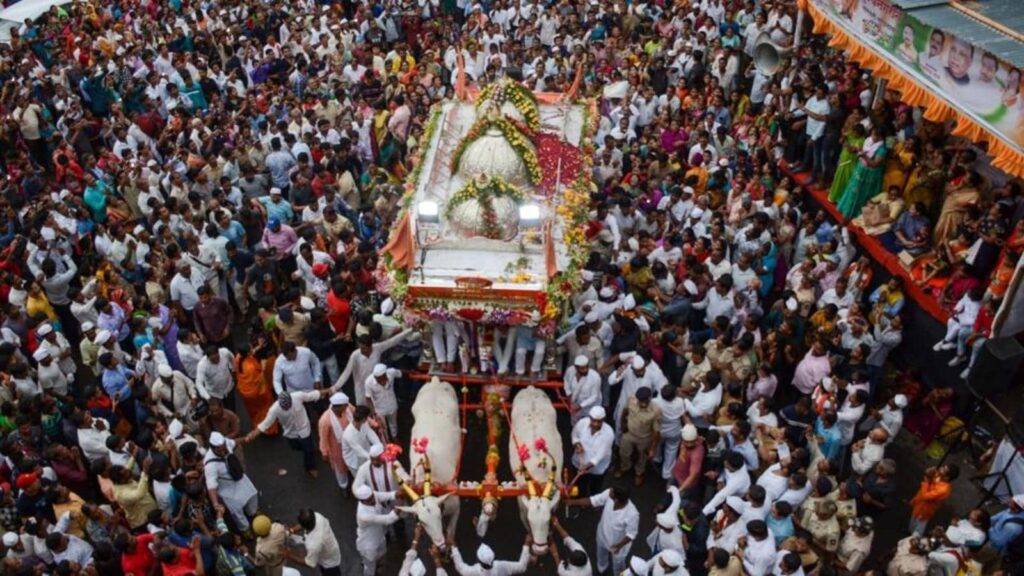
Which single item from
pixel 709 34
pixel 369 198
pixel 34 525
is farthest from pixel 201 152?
pixel 709 34

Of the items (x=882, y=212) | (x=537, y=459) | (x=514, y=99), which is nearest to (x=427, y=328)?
(x=537, y=459)

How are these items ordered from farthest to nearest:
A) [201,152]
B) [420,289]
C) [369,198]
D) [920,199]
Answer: [201,152] → [369,198] → [920,199] → [420,289]

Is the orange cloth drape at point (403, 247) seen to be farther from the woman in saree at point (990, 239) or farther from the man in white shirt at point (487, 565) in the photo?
the woman in saree at point (990, 239)

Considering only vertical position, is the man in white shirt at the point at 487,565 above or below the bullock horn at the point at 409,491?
below

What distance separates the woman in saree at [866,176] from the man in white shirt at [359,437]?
669 cm

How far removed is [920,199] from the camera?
33.3 feet

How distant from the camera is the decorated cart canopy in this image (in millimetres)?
7824

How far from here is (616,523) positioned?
6.96 m

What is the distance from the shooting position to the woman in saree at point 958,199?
9.50m

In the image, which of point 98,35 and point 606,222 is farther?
point 98,35

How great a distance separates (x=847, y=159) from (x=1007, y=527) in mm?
5446

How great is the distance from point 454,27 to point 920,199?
396 inches

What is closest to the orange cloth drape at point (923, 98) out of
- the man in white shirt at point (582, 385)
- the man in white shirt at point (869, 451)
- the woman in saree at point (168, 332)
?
the man in white shirt at point (869, 451)

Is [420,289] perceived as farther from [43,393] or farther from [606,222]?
[43,393]
